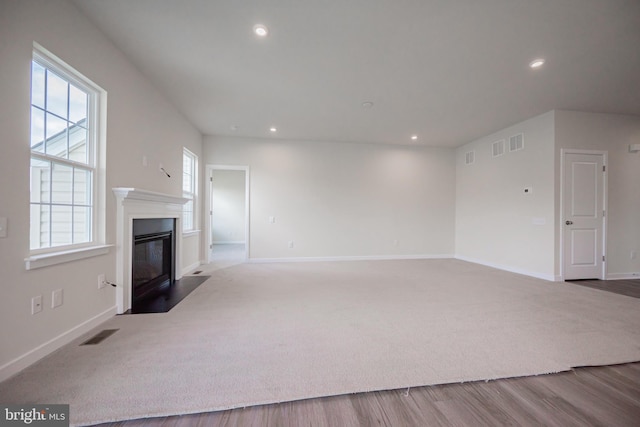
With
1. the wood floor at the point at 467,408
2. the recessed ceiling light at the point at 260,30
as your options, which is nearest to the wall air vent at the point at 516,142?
the wood floor at the point at 467,408

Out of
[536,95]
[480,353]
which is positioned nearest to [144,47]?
[480,353]

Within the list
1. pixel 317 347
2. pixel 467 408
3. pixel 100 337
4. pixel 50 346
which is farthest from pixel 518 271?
pixel 50 346

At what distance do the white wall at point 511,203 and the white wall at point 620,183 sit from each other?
2.15ft

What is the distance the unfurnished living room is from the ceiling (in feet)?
0.08

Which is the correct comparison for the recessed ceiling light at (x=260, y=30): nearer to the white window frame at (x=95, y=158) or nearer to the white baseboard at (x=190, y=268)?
the white window frame at (x=95, y=158)

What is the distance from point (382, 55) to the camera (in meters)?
2.51

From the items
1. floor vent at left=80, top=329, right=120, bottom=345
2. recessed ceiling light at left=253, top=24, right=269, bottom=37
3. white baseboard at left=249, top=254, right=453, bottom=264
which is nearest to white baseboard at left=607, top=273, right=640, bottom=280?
white baseboard at left=249, top=254, right=453, bottom=264

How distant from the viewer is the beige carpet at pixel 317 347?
4.51 feet

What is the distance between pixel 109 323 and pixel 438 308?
10.9ft

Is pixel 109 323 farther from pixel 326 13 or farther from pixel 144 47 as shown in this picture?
pixel 326 13

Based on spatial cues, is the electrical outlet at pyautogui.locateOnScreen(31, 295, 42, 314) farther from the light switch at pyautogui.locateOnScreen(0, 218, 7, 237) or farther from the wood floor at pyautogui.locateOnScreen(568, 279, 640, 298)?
the wood floor at pyautogui.locateOnScreen(568, 279, 640, 298)

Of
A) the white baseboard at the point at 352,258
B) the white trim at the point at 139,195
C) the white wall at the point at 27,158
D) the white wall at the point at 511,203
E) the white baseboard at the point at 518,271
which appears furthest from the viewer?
the white baseboard at the point at 352,258

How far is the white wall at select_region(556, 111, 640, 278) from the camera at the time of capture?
396cm

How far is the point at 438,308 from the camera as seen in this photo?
8.70 ft
